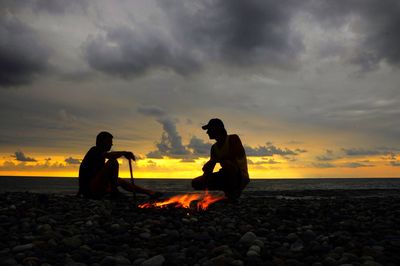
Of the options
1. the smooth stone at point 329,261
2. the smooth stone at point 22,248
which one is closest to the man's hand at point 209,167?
the smooth stone at point 22,248

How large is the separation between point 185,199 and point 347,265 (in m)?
5.90

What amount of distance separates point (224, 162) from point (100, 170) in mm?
3950

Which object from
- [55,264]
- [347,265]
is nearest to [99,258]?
[55,264]

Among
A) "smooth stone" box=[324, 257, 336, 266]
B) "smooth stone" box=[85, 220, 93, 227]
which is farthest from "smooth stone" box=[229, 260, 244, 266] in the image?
"smooth stone" box=[85, 220, 93, 227]

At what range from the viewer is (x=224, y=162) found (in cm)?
1021

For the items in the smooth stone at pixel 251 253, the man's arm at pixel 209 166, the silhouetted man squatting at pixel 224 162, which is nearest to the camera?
the smooth stone at pixel 251 253

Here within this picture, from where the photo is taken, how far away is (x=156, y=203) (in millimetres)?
9516

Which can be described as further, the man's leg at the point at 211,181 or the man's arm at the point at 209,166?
the man's leg at the point at 211,181

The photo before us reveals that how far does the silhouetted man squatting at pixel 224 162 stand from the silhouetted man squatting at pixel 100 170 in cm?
172

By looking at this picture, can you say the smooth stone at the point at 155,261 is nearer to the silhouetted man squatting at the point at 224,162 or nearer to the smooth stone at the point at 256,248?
the smooth stone at the point at 256,248

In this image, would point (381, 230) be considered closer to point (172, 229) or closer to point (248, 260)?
point (248, 260)

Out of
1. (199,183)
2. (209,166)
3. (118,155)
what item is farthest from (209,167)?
(118,155)

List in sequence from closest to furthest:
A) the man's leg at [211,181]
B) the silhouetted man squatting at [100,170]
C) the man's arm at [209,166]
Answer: the man's arm at [209,166] < the man's leg at [211,181] < the silhouetted man squatting at [100,170]

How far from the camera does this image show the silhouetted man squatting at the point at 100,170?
10578mm
